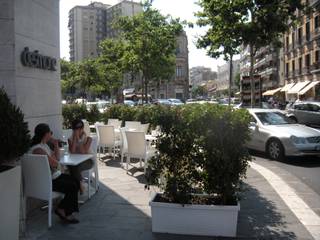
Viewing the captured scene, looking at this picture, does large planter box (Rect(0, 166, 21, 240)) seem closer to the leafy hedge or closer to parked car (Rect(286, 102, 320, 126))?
the leafy hedge

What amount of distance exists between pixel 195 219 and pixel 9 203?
2133 mm

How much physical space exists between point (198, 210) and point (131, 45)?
20044 millimetres

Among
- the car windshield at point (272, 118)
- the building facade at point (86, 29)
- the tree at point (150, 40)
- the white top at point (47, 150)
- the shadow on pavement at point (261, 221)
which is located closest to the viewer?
the shadow on pavement at point (261, 221)

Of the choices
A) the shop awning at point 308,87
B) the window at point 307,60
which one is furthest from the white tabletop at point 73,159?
the window at point 307,60

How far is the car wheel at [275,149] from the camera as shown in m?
12.6

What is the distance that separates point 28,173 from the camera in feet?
19.4

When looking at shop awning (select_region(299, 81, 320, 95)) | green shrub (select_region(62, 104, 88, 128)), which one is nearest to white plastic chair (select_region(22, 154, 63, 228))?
green shrub (select_region(62, 104, 88, 128))

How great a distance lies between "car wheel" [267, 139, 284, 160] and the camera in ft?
41.5

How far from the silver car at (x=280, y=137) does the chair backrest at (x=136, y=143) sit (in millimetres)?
3145

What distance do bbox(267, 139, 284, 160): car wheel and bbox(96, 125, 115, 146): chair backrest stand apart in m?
4.44

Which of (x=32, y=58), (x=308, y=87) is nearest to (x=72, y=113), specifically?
(x=32, y=58)

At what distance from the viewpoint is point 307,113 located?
26.8 m

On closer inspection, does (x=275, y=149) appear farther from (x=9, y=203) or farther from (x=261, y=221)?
(x=9, y=203)

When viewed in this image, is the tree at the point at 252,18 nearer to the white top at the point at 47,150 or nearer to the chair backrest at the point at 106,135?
the chair backrest at the point at 106,135
